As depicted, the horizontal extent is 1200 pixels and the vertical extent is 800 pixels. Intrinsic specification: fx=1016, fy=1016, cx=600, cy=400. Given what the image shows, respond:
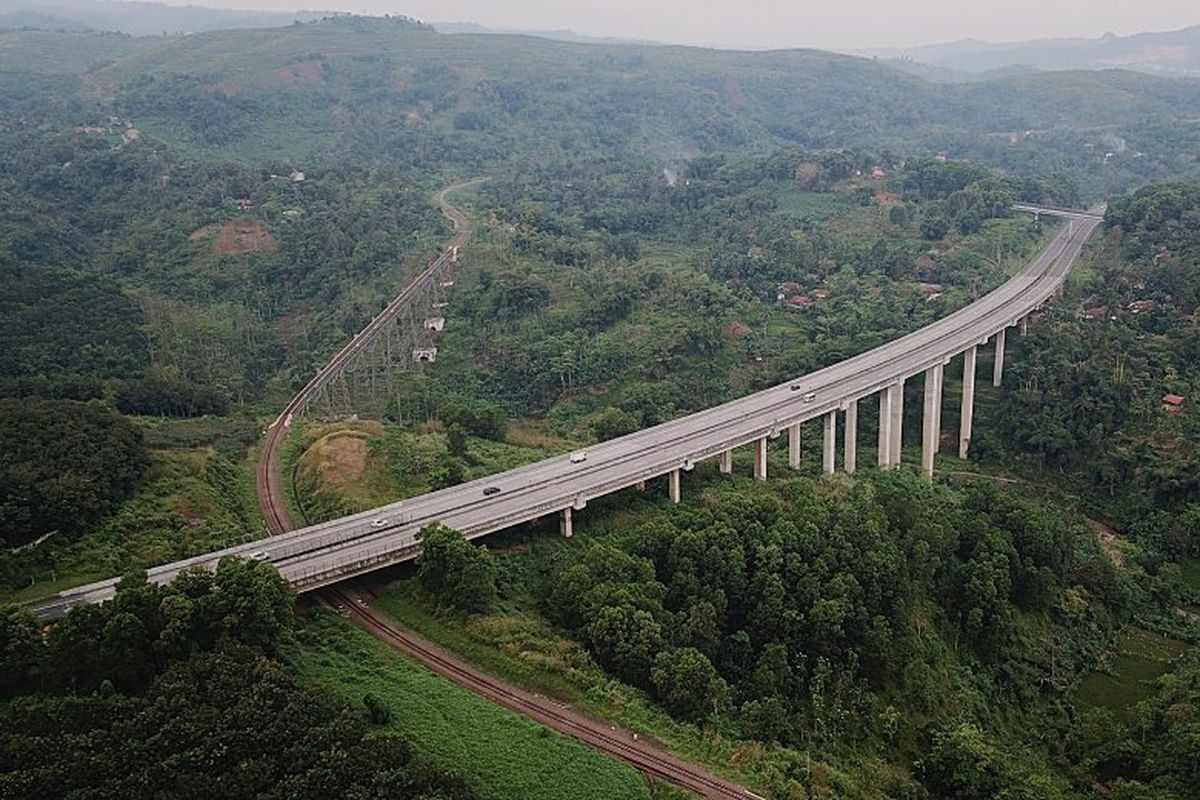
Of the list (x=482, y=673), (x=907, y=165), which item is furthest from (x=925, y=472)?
(x=907, y=165)

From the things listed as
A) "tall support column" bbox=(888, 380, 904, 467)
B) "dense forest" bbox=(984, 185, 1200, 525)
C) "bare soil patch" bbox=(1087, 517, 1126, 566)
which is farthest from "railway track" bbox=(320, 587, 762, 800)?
"tall support column" bbox=(888, 380, 904, 467)

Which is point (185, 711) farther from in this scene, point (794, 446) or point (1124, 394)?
point (1124, 394)

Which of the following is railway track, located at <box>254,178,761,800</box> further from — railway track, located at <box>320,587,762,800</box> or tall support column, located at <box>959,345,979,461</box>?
tall support column, located at <box>959,345,979,461</box>

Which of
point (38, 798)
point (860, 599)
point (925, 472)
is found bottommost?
point (925, 472)

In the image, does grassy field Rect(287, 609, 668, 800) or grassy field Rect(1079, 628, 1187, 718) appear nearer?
grassy field Rect(287, 609, 668, 800)

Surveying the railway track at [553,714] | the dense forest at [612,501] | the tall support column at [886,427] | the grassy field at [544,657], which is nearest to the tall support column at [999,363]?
the dense forest at [612,501]

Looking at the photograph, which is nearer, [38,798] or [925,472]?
[38,798]

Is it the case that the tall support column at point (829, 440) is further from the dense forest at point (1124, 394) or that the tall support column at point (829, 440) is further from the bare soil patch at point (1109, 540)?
→ the dense forest at point (1124, 394)

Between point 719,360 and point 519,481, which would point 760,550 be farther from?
point 719,360
